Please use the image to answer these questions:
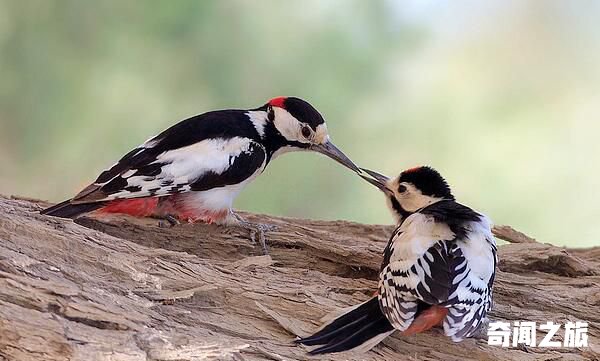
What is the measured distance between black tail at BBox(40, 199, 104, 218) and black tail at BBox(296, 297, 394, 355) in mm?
545

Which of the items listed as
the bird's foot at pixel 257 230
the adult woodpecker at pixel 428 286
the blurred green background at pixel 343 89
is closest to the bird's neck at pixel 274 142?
the bird's foot at pixel 257 230

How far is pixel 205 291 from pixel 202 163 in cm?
35

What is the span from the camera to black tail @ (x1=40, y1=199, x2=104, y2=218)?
1.41 metres

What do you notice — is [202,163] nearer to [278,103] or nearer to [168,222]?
[168,222]

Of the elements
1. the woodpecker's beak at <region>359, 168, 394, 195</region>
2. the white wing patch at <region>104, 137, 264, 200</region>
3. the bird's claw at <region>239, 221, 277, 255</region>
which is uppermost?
the woodpecker's beak at <region>359, 168, 394, 195</region>

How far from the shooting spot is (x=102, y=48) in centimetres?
226

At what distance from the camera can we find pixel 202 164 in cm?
149

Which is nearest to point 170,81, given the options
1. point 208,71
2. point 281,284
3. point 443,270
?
point 208,71

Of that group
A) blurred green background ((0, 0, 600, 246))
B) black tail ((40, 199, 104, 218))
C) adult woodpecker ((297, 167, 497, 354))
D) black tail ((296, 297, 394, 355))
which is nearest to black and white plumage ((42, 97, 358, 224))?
black tail ((40, 199, 104, 218))

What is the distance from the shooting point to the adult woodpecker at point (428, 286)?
3.89 ft

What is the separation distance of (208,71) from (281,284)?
45.7 inches

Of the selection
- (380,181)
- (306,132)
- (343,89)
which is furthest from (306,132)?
(343,89)

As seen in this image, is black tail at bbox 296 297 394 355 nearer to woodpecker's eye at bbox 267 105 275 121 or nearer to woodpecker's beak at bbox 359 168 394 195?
woodpecker's beak at bbox 359 168 394 195

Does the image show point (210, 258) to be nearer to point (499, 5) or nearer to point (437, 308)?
point (437, 308)
